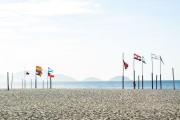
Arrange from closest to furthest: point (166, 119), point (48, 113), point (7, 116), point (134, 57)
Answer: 1. point (166, 119)
2. point (7, 116)
3. point (48, 113)
4. point (134, 57)

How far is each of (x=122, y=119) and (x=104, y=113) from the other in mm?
3441

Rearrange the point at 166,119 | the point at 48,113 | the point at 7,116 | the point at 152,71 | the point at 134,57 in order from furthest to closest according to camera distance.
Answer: the point at 152,71, the point at 134,57, the point at 48,113, the point at 7,116, the point at 166,119

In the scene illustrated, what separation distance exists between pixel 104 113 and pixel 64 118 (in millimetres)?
3727

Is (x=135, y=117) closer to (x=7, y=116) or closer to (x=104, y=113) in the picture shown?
(x=104, y=113)

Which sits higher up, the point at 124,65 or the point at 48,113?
the point at 124,65

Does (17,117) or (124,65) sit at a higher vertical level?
(124,65)

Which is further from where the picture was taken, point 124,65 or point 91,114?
point 124,65

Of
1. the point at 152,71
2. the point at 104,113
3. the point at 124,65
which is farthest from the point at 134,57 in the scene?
the point at 104,113

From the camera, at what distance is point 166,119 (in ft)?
74.0

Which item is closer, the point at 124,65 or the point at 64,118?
the point at 64,118

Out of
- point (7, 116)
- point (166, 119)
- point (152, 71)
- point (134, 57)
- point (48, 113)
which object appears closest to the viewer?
point (166, 119)

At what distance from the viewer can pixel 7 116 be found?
24.6 metres

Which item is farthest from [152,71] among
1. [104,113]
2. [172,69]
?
[104,113]

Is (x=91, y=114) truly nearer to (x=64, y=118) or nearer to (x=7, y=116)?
(x=64, y=118)
